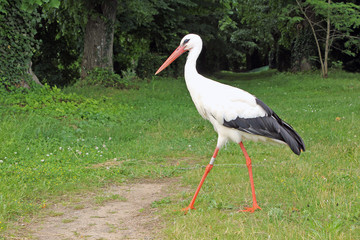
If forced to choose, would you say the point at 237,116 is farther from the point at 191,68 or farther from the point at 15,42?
the point at 15,42

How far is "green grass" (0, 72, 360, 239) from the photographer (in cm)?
453

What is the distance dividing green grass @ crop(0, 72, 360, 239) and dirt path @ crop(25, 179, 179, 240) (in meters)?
0.25

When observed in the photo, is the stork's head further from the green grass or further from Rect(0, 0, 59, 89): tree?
Rect(0, 0, 59, 89): tree

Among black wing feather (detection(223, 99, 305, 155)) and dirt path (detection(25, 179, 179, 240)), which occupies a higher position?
black wing feather (detection(223, 99, 305, 155))

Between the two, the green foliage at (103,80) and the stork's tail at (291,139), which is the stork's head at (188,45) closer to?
the stork's tail at (291,139)

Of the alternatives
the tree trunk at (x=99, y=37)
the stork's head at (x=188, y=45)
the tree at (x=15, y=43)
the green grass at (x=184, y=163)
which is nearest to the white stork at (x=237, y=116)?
the stork's head at (x=188, y=45)

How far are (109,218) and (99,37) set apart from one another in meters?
12.4

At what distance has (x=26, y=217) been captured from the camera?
4945 mm

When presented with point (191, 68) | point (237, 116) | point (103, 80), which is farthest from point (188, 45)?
point (103, 80)

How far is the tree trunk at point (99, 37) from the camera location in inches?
644

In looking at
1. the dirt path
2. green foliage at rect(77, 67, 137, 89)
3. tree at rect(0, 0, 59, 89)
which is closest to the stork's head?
the dirt path

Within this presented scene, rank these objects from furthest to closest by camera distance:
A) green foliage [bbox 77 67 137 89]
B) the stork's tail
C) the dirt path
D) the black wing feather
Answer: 1. green foliage [bbox 77 67 137 89]
2. the black wing feather
3. the stork's tail
4. the dirt path

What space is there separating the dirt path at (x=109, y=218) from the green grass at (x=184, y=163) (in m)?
0.25

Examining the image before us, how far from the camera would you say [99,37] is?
53.9 ft
